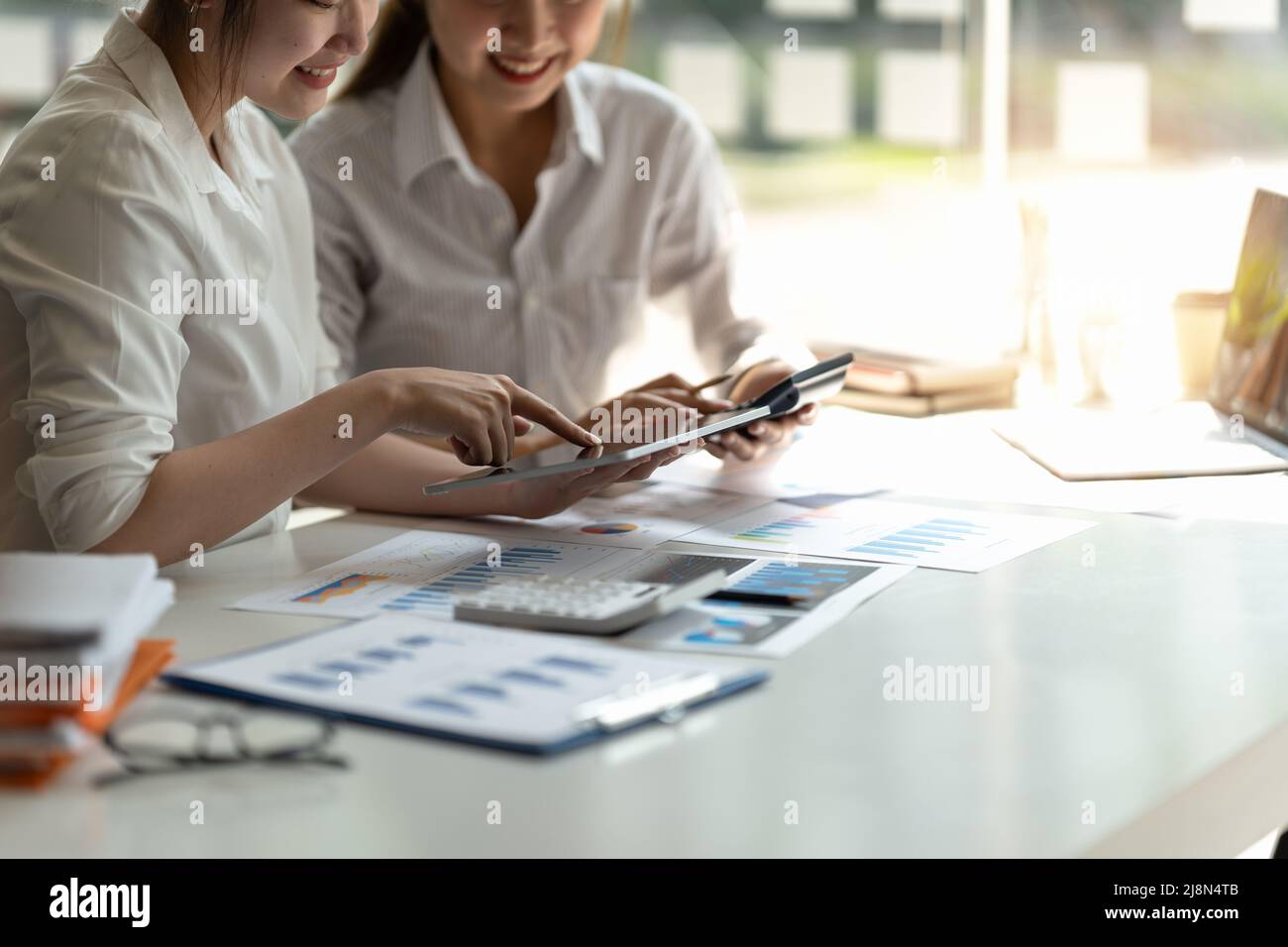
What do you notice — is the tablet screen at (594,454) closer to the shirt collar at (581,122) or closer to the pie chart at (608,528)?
the pie chart at (608,528)

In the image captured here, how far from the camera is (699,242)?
1.98 m

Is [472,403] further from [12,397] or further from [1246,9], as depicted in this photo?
[1246,9]

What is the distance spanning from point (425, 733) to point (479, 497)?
59 cm

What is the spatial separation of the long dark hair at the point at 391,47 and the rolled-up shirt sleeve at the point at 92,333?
32.1 inches

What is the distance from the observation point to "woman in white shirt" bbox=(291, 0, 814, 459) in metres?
1.88

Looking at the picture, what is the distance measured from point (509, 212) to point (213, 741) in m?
1.20

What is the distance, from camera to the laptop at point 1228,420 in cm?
159

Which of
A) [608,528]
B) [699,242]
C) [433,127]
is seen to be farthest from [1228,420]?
[433,127]

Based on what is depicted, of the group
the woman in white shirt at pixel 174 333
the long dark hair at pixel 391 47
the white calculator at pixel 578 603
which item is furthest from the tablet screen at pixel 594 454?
the long dark hair at pixel 391 47

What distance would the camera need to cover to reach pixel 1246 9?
240 cm

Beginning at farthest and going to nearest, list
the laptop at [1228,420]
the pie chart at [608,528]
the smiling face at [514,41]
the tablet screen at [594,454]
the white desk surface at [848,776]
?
the smiling face at [514,41], the laptop at [1228,420], the pie chart at [608,528], the tablet screen at [594,454], the white desk surface at [848,776]

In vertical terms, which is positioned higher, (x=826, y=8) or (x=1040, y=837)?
→ (x=826, y=8)

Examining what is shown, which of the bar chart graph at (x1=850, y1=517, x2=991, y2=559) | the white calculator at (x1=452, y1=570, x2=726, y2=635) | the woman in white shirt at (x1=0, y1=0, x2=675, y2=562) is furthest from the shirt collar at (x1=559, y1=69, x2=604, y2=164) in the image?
the white calculator at (x1=452, y1=570, x2=726, y2=635)
